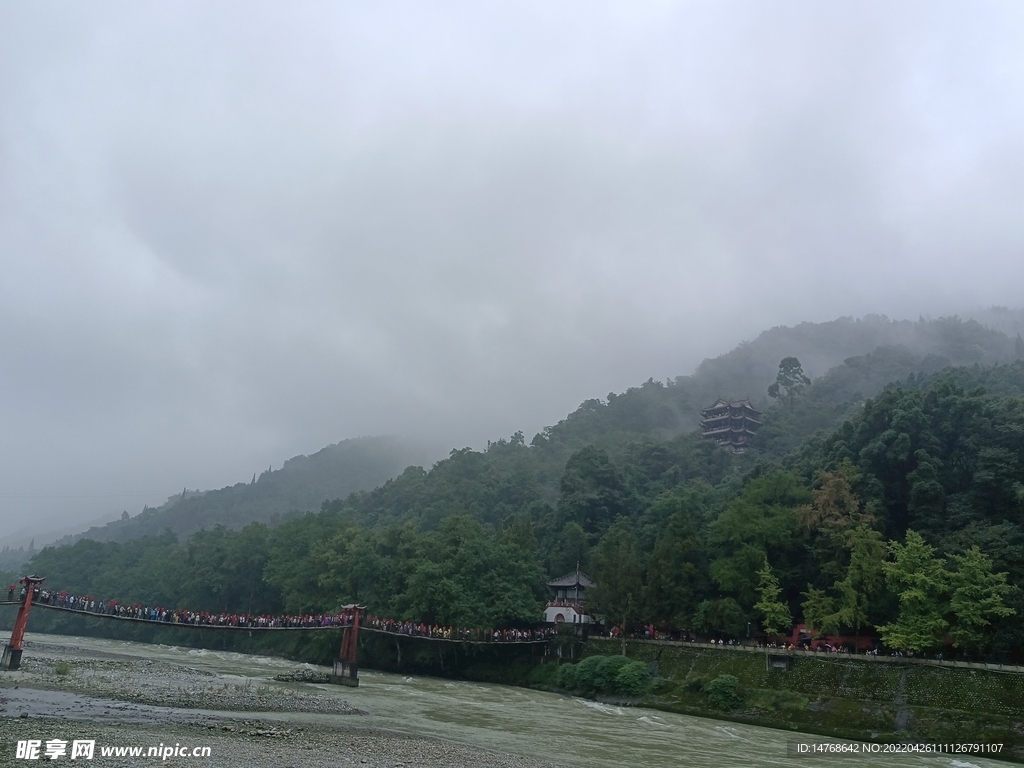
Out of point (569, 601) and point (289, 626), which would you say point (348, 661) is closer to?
point (289, 626)

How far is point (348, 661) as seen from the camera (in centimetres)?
3972

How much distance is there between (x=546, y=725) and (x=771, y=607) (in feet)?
56.6

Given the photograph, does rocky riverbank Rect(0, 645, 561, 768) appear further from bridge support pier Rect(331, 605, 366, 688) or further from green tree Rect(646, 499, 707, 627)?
green tree Rect(646, 499, 707, 627)

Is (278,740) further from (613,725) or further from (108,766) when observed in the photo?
(613,725)

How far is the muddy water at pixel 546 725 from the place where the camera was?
22.4 metres

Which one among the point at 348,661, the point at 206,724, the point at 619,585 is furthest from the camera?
the point at 619,585

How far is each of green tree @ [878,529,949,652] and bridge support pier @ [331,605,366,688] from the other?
27149 mm

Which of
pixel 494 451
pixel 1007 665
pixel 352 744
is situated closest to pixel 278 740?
pixel 352 744

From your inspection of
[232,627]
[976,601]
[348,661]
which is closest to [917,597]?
[976,601]

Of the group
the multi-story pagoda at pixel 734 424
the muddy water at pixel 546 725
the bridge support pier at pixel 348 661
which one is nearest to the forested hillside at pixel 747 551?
the muddy water at pixel 546 725

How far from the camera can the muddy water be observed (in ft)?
73.5

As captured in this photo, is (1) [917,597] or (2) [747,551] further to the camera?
(2) [747,551]

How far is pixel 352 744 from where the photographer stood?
19.9 m

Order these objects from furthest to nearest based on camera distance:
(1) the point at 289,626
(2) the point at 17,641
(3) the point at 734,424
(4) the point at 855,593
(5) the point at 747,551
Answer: (3) the point at 734,424 < (1) the point at 289,626 < (5) the point at 747,551 < (4) the point at 855,593 < (2) the point at 17,641
